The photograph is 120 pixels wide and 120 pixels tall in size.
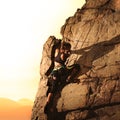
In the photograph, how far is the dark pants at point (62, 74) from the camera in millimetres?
24578

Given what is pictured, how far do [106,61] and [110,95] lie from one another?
106 inches

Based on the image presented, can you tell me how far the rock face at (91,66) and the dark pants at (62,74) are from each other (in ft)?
1.76

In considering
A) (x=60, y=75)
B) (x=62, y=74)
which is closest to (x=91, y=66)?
(x=62, y=74)

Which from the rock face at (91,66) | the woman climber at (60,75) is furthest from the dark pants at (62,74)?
the rock face at (91,66)

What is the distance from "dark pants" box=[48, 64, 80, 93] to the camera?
24578 mm

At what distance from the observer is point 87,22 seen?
1038 inches

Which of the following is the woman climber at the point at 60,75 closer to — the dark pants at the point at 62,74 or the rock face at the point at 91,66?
the dark pants at the point at 62,74

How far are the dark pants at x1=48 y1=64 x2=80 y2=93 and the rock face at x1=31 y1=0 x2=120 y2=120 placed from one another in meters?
0.54

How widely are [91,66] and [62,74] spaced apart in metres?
2.33

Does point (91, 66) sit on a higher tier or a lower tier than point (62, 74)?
higher

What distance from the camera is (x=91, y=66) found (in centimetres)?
2392

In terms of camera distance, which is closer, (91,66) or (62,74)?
(91,66)

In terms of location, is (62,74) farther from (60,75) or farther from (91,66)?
(91,66)

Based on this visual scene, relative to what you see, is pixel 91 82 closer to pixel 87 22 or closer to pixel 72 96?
pixel 72 96
